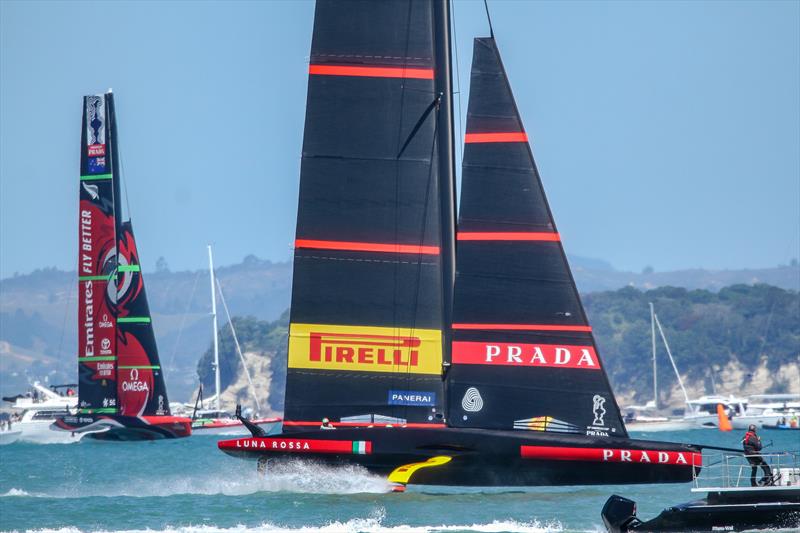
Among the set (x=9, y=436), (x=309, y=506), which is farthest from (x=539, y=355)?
(x=9, y=436)

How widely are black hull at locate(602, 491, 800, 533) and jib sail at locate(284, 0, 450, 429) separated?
766cm

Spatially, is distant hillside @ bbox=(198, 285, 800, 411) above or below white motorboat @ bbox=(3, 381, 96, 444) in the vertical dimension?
above

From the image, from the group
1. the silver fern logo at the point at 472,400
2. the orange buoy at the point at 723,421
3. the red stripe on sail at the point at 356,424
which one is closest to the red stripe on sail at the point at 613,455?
the silver fern logo at the point at 472,400

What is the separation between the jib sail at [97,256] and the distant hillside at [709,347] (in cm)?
10057

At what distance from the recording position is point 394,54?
30.2m

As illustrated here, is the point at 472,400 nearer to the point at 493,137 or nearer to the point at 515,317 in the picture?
the point at 515,317

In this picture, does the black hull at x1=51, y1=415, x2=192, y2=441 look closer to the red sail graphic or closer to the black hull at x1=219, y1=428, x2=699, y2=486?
the red sail graphic

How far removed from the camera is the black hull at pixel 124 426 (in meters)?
66.2

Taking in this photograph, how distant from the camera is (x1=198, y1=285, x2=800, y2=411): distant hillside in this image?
548 feet

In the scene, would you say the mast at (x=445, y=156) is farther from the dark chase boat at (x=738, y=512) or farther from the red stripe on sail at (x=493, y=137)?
the dark chase boat at (x=738, y=512)

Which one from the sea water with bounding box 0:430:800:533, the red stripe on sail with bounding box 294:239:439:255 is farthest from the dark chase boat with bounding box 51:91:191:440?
the red stripe on sail with bounding box 294:239:439:255

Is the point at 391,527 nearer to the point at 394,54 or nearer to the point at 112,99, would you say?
the point at 394,54

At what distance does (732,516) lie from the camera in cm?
2309

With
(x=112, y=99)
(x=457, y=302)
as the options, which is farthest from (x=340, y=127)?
(x=112, y=99)
